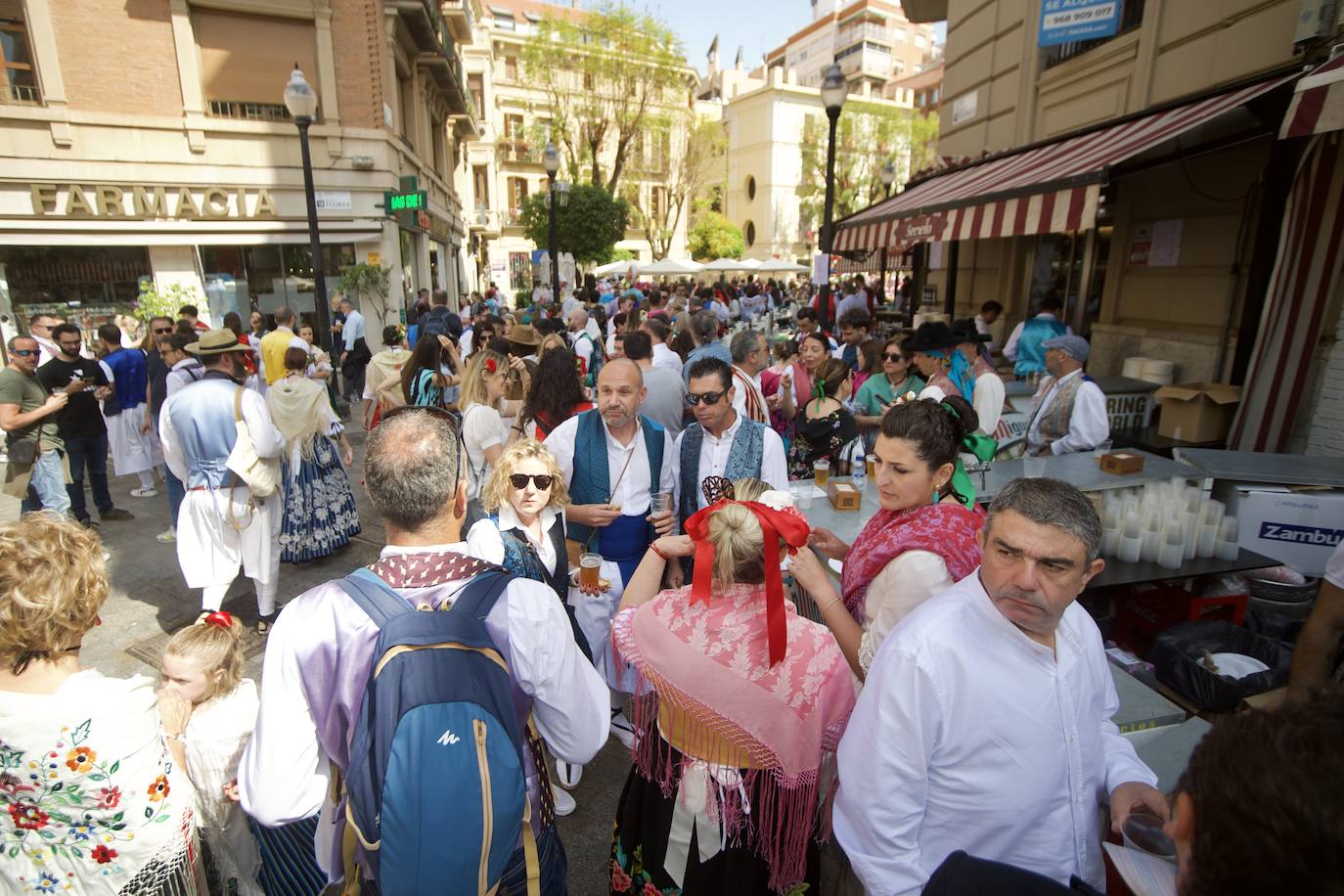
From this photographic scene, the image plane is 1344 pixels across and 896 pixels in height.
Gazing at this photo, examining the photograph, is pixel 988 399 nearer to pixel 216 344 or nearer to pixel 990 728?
pixel 990 728

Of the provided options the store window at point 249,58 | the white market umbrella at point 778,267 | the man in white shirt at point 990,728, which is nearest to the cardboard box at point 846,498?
the man in white shirt at point 990,728

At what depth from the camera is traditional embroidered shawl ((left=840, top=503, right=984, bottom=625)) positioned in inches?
80.0

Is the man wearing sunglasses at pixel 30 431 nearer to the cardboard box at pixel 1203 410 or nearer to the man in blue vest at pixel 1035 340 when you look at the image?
the cardboard box at pixel 1203 410

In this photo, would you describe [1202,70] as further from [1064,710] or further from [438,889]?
[438,889]

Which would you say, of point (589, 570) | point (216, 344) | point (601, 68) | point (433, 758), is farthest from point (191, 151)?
point (601, 68)

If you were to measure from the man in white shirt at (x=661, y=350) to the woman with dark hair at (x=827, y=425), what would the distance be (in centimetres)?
139

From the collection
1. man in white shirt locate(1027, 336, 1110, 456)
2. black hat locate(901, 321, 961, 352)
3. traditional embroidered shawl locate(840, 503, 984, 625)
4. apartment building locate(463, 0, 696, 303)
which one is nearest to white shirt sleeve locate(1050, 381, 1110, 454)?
man in white shirt locate(1027, 336, 1110, 456)

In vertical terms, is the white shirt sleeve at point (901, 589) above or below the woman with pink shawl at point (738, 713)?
above

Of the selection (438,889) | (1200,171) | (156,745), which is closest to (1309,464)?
(1200,171)

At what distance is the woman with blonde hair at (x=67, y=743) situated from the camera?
161 cm

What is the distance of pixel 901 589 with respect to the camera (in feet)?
6.63

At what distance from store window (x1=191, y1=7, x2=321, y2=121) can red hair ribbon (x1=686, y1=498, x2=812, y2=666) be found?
17.3 metres

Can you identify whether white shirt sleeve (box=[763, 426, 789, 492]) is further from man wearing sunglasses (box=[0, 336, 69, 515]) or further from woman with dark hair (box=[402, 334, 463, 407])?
man wearing sunglasses (box=[0, 336, 69, 515])

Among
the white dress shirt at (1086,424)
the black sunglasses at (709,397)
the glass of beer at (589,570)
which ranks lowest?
the glass of beer at (589,570)
